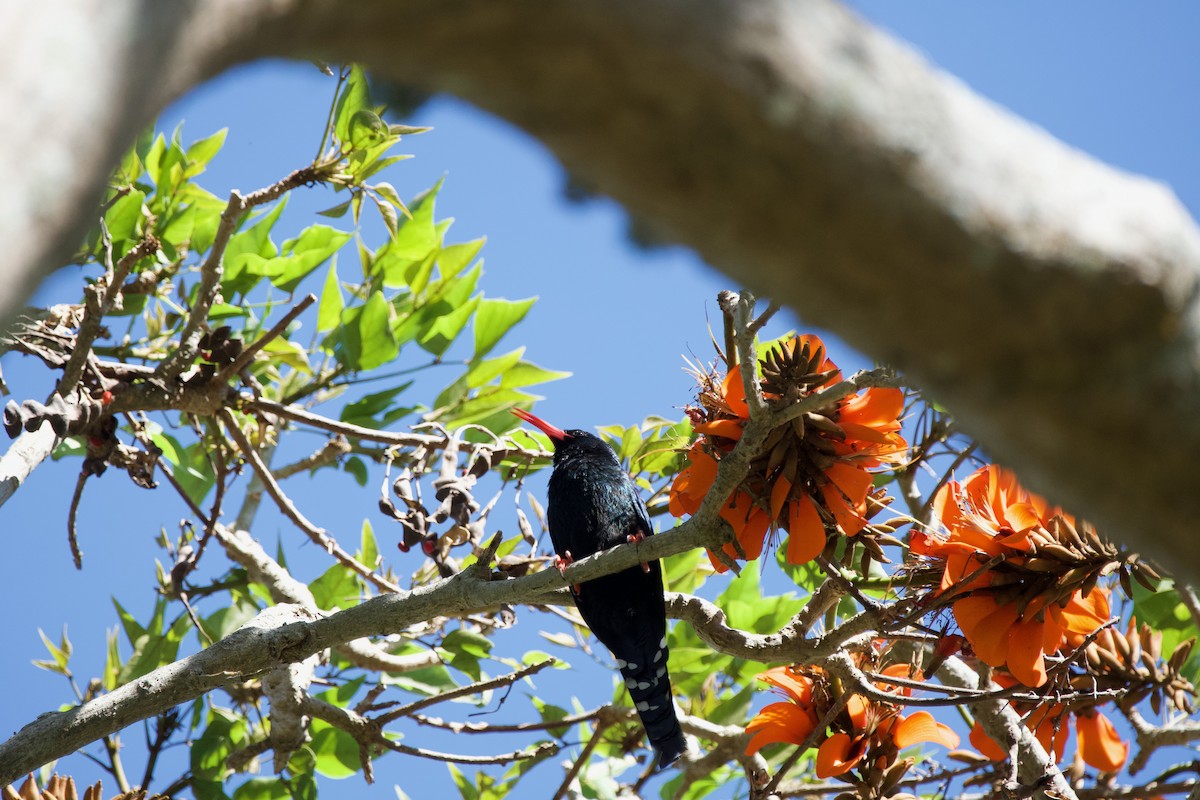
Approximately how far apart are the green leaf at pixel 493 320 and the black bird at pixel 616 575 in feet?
0.76

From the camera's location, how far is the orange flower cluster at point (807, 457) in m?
1.69

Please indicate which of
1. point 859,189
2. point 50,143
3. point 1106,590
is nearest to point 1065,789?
point 1106,590

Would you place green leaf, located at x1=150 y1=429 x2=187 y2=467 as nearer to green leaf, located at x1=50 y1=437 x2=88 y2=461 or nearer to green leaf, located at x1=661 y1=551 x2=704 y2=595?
green leaf, located at x1=50 y1=437 x2=88 y2=461

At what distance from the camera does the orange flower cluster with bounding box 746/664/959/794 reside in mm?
2053

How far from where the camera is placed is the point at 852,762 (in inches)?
80.4

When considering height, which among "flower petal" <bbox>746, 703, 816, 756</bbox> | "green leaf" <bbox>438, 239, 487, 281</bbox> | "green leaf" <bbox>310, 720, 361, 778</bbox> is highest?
"green leaf" <bbox>438, 239, 487, 281</bbox>

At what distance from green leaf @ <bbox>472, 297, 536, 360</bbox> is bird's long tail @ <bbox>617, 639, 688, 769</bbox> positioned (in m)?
1.03

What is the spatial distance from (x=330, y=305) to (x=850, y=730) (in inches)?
72.5

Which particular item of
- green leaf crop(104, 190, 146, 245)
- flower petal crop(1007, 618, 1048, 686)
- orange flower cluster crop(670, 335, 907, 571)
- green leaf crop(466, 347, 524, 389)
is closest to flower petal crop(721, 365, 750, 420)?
orange flower cluster crop(670, 335, 907, 571)

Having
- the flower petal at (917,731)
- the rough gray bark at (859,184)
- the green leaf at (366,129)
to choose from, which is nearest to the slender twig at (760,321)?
the rough gray bark at (859,184)

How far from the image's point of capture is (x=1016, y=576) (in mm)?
1689

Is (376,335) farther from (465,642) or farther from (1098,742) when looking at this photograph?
(1098,742)

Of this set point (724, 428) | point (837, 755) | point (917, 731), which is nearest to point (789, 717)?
point (837, 755)

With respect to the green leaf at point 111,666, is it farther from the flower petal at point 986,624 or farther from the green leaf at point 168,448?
the flower petal at point 986,624
